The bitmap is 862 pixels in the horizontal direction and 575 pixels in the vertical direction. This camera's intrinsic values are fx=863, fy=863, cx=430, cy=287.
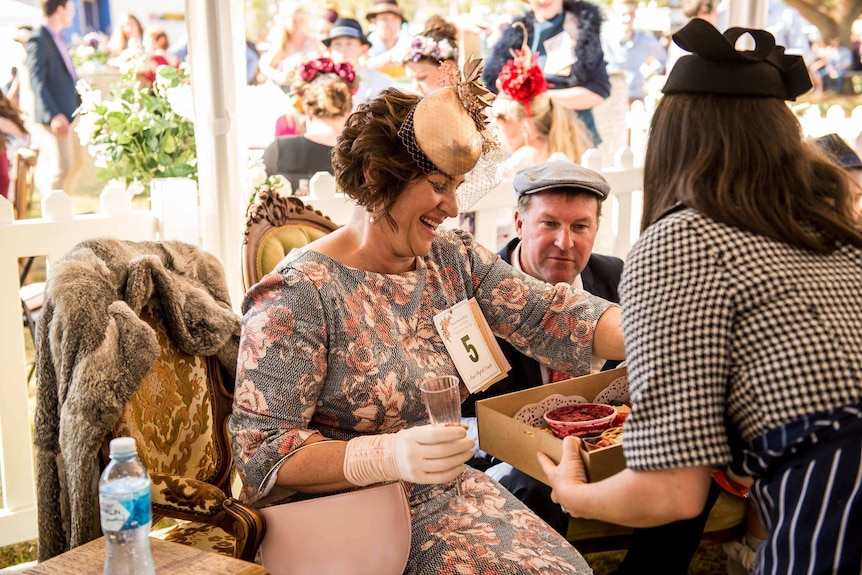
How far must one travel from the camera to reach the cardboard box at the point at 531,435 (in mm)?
1578

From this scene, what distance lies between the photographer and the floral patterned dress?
1824 millimetres

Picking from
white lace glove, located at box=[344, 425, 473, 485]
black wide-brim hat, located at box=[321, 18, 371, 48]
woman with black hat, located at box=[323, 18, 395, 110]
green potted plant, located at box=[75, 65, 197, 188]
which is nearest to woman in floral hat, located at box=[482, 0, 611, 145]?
woman with black hat, located at box=[323, 18, 395, 110]

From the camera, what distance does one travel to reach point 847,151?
326cm

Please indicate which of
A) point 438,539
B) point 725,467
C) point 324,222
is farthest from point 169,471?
point 725,467

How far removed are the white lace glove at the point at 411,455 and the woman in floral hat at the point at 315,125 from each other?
3079 mm

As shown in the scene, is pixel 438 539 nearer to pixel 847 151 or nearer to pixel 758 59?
pixel 758 59

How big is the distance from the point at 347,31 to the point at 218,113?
2.82 m

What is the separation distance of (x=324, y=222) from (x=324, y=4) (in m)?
4.13

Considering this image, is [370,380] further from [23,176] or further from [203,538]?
[23,176]

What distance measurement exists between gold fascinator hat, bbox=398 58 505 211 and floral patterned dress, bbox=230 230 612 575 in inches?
12.4

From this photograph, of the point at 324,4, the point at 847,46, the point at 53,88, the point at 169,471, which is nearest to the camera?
the point at 169,471

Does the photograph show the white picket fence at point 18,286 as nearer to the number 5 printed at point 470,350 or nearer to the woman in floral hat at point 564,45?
the number 5 printed at point 470,350

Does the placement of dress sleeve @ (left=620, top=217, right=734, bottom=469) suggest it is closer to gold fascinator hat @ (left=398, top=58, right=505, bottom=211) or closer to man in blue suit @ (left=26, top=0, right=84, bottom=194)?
gold fascinator hat @ (left=398, top=58, right=505, bottom=211)

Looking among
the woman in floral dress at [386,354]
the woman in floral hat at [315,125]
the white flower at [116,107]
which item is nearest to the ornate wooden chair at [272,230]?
the woman in floral dress at [386,354]
